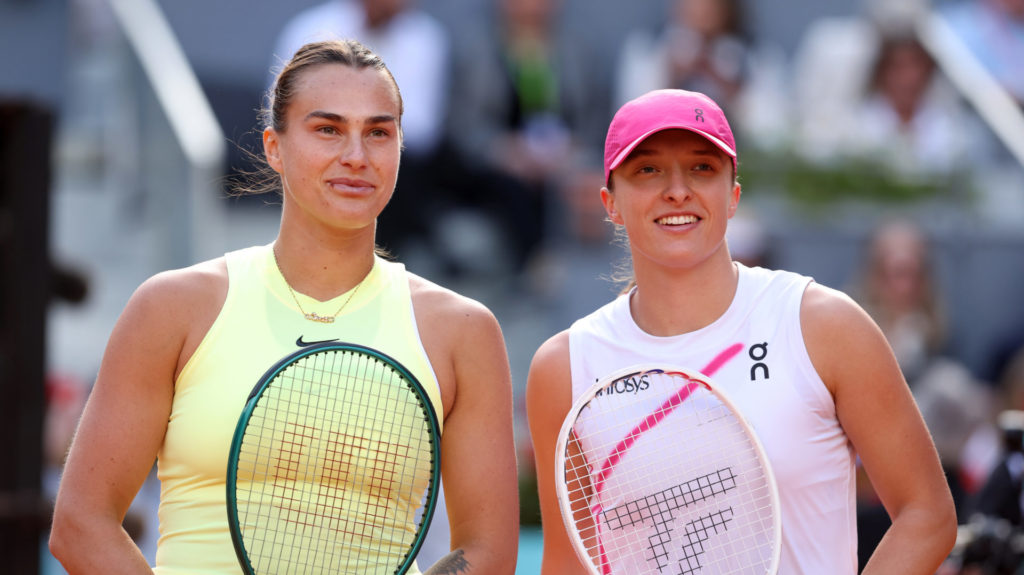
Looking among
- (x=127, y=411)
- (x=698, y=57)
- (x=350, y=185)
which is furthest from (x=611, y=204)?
(x=698, y=57)

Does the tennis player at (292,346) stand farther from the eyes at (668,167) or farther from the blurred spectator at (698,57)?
the blurred spectator at (698,57)

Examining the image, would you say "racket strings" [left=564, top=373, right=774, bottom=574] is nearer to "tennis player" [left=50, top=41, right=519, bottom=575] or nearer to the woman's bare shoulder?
"tennis player" [left=50, top=41, right=519, bottom=575]

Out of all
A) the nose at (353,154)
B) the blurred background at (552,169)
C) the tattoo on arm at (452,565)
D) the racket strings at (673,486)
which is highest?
the blurred background at (552,169)

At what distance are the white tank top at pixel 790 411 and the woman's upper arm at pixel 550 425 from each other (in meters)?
0.19

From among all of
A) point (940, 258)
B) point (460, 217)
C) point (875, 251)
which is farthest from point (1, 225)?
point (940, 258)

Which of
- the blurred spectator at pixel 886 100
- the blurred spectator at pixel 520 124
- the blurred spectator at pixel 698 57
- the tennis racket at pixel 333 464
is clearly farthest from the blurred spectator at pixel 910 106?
the tennis racket at pixel 333 464

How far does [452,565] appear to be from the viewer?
299cm

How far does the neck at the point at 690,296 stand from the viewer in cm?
321

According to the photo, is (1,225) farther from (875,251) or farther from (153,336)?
(875,251)

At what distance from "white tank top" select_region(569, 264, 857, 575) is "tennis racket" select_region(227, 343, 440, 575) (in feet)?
1.69

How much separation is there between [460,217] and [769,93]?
2.42 m

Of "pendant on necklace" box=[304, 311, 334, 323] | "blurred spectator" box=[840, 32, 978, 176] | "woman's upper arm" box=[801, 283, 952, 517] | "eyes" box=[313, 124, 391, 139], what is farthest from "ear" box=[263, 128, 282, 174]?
"blurred spectator" box=[840, 32, 978, 176]

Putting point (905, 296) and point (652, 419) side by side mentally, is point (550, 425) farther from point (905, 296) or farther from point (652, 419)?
point (905, 296)

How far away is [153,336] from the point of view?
9.78ft
